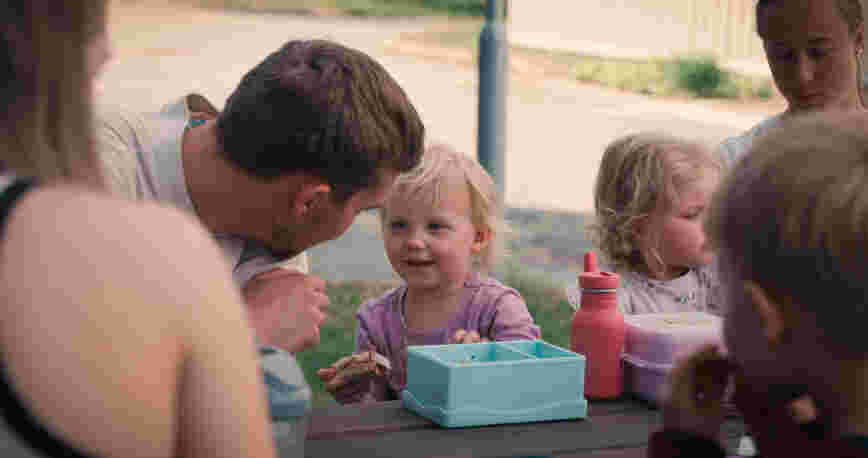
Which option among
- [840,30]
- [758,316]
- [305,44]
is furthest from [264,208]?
[840,30]

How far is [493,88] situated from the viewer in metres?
3.79

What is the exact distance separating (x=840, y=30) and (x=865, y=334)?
5.62 ft

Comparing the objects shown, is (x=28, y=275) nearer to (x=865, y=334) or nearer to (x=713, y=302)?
(x=865, y=334)

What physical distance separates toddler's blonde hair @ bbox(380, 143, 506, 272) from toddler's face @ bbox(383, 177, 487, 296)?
0.05 feet

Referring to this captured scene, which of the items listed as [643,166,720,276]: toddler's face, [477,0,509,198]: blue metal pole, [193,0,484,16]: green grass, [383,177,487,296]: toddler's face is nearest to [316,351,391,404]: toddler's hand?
[383,177,487,296]: toddler's face

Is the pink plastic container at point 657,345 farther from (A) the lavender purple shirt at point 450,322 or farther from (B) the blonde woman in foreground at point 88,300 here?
(B) the blonde woman in foreground at point 88,300

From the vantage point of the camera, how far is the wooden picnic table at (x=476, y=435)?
1543mm

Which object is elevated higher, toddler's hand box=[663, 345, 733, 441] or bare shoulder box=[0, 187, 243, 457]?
bare shoulder box=[0, 187, 243, 457]

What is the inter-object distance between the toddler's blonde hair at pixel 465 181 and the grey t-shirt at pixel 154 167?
1.81ft

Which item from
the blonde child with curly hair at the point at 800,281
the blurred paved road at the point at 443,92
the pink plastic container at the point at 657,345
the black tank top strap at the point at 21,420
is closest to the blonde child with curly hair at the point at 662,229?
the pink plastic container at the point at 657,345

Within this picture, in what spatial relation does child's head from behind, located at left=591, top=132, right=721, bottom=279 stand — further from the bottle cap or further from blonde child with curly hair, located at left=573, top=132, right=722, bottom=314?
the bottle cap

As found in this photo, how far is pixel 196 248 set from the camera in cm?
81

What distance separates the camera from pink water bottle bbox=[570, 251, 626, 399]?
1827 mm

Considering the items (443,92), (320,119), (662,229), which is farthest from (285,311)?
(443,92)
